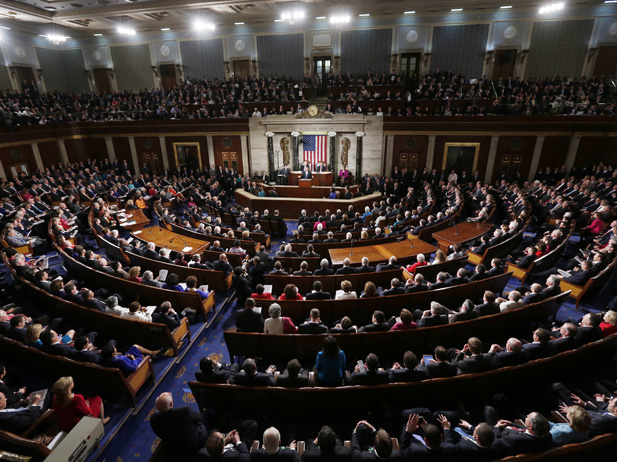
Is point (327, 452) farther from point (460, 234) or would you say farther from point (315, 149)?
point (315, 149)

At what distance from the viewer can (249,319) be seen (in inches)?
194

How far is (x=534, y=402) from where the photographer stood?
402 cm

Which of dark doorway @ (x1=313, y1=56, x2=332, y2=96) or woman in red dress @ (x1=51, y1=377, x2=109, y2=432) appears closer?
woman in red dress @ (x1=51, y1=377, x2=109, y2=432)

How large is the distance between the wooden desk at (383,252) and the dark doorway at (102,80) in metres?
25.4

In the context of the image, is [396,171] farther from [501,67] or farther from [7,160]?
[7,160]

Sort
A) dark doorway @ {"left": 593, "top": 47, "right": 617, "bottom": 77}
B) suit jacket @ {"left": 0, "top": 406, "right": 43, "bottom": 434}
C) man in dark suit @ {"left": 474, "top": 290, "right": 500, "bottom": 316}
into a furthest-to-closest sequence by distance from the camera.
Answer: dark doorway @ {"left": 593, "top": 47, "right": 617, "bottom": 77} < man in dark suit @ {"left": 474, "top": 290, "right": 500, "bottom": 316} < suit jacket @ {"left": 0, "top": 406, "right": 43, "bottom": 434}

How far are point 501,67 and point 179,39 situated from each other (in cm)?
2102

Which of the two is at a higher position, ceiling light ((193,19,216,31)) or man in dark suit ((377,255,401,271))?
ceiling light ((193,19,216,31))

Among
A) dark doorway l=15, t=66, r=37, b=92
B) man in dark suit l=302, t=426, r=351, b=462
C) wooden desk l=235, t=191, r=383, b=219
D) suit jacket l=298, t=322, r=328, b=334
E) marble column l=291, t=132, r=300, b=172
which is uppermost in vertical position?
dark doorway l=15, t=66, r=37, b=92

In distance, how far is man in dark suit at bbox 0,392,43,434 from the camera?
3.34 meters

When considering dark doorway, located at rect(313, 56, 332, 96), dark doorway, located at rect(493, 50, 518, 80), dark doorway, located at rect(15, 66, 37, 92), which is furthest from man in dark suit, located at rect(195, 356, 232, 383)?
dark doorway, located at rect(15, 66, 37, 92)

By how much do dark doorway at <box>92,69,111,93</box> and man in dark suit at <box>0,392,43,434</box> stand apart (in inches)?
1068

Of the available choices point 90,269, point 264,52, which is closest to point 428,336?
point 90,269

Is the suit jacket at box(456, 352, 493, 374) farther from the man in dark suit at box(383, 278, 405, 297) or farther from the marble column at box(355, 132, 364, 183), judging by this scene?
the marble column at box(355, 132, 364, 183)
